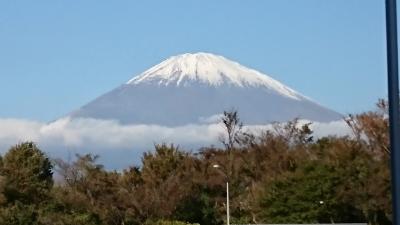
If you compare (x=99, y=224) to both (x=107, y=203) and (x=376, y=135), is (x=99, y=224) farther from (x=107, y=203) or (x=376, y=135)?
(x=376, y=135)

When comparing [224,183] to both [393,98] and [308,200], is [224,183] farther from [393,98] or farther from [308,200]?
[393,98]

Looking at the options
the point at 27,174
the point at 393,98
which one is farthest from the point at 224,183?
the point at 393,98

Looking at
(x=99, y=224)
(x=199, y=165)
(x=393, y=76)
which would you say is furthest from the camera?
(x=199, y=165)

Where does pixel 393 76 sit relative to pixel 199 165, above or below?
below

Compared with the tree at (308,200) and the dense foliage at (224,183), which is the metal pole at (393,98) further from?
the tree at (308,200)

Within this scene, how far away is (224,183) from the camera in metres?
67.6

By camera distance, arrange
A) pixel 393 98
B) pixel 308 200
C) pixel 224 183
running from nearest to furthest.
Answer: pixel 393 98 < pixel 308 200 < pixel 224 183

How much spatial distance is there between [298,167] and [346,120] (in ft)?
16.7

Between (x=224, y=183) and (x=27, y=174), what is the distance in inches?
635

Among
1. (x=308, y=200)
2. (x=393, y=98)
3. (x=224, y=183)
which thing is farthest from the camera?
(x=224, y=183)

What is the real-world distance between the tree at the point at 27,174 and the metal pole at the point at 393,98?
5869 cm

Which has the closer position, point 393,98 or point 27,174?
point 393,98

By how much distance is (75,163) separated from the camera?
251 feet

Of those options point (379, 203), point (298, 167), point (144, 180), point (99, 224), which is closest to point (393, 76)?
point (379, 203)
